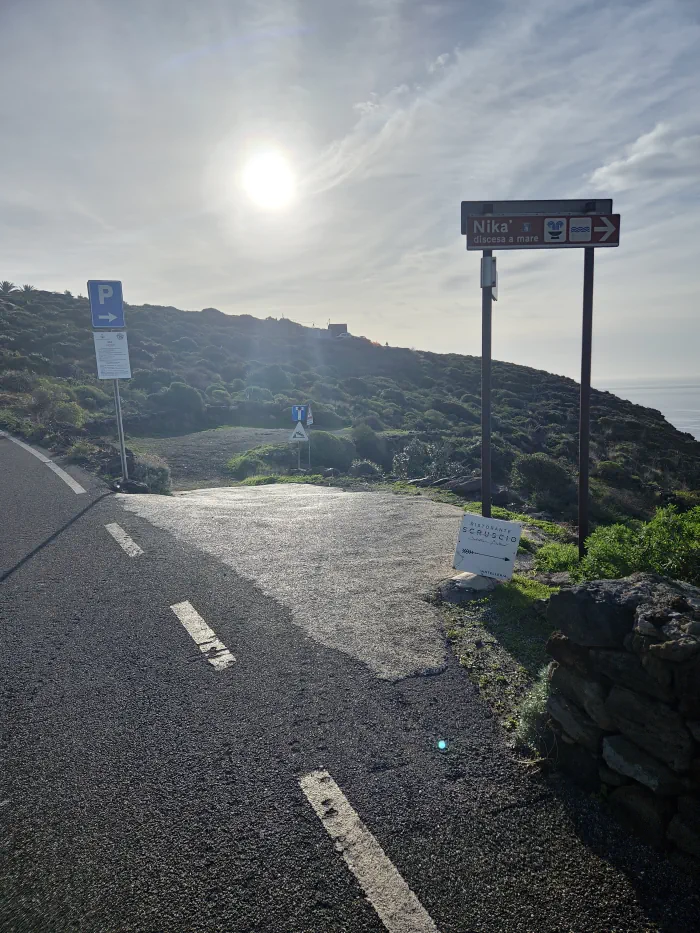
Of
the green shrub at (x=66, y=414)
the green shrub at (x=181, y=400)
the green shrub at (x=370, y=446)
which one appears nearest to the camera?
the green shrub at (x=66, y=414)

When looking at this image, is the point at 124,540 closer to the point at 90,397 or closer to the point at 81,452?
the point at 81,452

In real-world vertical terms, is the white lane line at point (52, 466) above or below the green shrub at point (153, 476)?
above

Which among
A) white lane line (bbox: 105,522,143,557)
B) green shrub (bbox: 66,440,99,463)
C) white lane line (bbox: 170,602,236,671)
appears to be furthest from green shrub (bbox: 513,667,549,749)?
green shrub (bbox: 66,440,99,463)

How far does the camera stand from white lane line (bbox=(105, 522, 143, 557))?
702cm

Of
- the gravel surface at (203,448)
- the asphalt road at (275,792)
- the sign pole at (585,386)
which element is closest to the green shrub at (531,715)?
the asphalt road at (275,792)

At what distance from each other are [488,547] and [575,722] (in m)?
2.75

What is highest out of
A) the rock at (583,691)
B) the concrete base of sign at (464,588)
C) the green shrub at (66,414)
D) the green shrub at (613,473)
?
the green shrub at (66,414)

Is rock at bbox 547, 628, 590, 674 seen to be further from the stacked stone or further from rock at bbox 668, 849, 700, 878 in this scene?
rock at bbox 668, 849, 700, 878

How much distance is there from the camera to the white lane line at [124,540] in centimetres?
702

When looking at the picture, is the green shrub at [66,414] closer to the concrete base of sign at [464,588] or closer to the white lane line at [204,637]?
the white lane line at [204,637]

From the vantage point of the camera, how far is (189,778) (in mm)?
3059

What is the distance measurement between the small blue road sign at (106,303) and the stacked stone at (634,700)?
1030 centimetres

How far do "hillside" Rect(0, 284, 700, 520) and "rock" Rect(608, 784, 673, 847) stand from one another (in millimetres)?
13541

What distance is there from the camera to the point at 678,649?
98.7 inches
